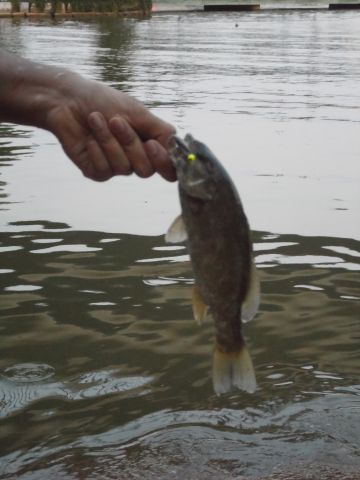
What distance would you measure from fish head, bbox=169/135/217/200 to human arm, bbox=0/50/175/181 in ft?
1.31

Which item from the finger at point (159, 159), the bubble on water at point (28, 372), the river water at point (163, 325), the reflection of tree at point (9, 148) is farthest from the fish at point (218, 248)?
the reflection of tree at point (9, 148)

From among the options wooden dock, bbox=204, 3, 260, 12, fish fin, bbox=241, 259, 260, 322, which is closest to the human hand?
fish fin, bbox=241, 259, 260, 322

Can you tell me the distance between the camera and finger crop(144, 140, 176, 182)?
320 cm

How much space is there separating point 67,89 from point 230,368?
120cm

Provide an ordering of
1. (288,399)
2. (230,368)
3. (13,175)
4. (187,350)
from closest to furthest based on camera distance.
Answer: (230,368) < (288,399) < (187,350) < (13,175)

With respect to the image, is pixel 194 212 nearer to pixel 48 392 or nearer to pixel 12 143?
pixel 48 392

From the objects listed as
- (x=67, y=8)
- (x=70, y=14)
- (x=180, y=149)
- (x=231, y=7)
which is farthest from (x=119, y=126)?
(x=231, y=7)

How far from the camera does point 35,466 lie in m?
4.11

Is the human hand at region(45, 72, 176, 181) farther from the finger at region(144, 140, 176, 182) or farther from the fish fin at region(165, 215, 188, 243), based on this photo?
the fish fin at region(165, 215, 188, 243)

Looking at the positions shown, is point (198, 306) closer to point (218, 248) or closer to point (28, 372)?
point (218, 248)

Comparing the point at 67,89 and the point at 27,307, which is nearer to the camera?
the point at 67,89

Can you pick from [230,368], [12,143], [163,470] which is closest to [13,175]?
[12,143]

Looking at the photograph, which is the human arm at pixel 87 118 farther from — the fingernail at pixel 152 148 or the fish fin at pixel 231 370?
the fish fin at pixel 231 370

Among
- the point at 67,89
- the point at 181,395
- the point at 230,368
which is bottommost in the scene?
the point at 181,395
